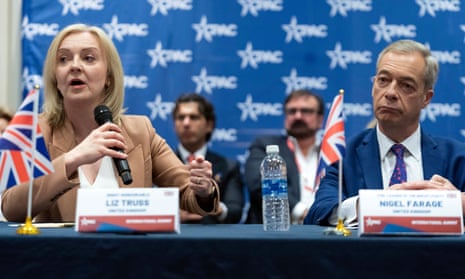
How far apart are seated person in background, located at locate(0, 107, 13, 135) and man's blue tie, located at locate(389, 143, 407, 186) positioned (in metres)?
3.00

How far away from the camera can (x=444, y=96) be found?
5.93 meters

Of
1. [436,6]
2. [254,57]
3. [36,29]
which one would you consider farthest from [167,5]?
[436,6]

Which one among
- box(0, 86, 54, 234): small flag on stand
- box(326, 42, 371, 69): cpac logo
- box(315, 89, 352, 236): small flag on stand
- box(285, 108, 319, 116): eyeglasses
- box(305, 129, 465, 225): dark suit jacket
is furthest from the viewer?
box(326, 42, 371, 69): cpac logo

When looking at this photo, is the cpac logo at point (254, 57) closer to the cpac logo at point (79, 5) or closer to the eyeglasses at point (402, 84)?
the cpac logo at point (79, 5)

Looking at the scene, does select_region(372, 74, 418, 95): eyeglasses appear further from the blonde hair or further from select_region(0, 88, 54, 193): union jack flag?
select_region(0, 88, 54, 193): union jack flag

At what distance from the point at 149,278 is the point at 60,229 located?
19.0 inches

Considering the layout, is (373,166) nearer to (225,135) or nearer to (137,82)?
(225,135)

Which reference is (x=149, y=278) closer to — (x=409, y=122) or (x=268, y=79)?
(x=409, y=122)

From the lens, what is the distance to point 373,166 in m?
3.14

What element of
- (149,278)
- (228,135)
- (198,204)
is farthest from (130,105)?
(149,278)

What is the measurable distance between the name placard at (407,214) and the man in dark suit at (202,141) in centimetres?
306

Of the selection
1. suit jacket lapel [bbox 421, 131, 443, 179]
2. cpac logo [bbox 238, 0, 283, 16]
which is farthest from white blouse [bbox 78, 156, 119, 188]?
cpac logo [bbox 238, 0, 283, 16]

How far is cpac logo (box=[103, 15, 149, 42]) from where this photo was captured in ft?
19.0

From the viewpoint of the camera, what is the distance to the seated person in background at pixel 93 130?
2986 mm
